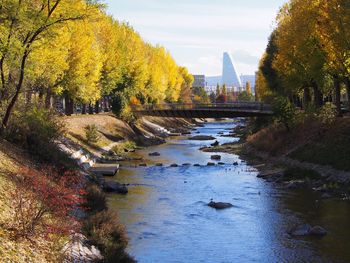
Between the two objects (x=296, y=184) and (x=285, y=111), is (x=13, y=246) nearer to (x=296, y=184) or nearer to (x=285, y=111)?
(x=296, y=184)

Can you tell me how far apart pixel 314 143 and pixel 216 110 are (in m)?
34.9

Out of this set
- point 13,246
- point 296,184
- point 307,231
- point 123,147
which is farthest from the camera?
point 123,147

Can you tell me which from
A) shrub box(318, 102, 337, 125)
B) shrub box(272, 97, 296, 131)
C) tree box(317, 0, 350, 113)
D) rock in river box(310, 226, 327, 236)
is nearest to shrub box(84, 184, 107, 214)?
rock in river box(310, 226, 327, 236)

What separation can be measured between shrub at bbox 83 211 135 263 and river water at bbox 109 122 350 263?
5.18 ft

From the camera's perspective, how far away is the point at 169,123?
139500 millimetres

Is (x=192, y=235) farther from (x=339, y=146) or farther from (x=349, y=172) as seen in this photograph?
(x=339, y=146)

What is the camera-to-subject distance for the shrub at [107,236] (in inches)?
842

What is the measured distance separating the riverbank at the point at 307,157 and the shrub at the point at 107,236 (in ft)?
67.6

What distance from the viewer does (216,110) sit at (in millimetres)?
87938

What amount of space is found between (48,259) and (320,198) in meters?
26.1

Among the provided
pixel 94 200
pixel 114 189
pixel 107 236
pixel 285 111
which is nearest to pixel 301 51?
pixel 285 111

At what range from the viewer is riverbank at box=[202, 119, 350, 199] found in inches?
1729

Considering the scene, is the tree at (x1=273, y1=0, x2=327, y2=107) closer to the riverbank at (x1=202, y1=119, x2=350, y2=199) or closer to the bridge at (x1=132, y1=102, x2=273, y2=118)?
the riverbank at (x1=202, y1=119, x2=350, y2=199)

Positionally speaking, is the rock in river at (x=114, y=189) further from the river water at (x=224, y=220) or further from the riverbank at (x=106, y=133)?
the riverbank at (x=106, y=133)
